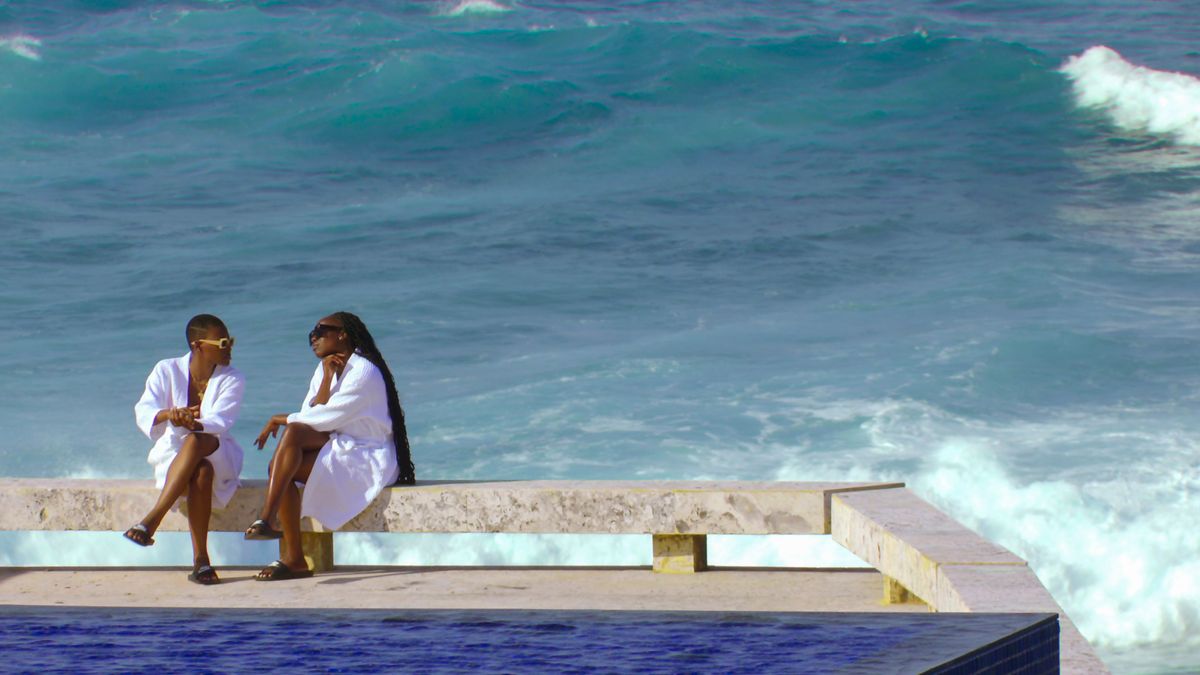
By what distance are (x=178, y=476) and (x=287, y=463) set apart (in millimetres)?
448

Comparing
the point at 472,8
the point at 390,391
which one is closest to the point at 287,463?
the point at 390,391

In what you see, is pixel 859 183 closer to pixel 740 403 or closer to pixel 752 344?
pixel 752 344

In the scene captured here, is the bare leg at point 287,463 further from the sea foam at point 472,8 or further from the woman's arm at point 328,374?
the sea foam at point 472,8

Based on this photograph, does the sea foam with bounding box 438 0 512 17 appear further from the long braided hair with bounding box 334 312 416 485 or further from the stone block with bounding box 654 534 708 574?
the stone block with bounding box 654 534 708 574

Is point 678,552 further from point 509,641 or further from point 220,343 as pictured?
point 509,641

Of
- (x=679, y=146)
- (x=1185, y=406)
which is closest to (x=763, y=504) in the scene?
(x=1185, y=406)

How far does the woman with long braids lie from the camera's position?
7.64 metres

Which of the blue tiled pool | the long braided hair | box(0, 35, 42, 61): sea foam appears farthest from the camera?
box(0, 35, 42, 61): sea foam

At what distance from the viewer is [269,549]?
484 inches

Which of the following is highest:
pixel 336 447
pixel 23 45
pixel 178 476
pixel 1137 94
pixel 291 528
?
pixel 23 45

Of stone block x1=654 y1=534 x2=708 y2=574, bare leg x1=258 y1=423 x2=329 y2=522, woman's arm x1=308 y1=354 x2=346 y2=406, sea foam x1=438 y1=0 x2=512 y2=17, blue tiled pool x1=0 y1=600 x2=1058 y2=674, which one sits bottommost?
blue tiled pool x1=0 y1=600 x2=1058 y2=674

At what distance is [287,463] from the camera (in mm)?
7664

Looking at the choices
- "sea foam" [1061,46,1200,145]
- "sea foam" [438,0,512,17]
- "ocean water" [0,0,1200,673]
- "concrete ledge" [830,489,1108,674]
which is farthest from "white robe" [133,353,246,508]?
"sea foam" [438,0,512,17]

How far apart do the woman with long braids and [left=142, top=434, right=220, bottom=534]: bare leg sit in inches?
12.5
